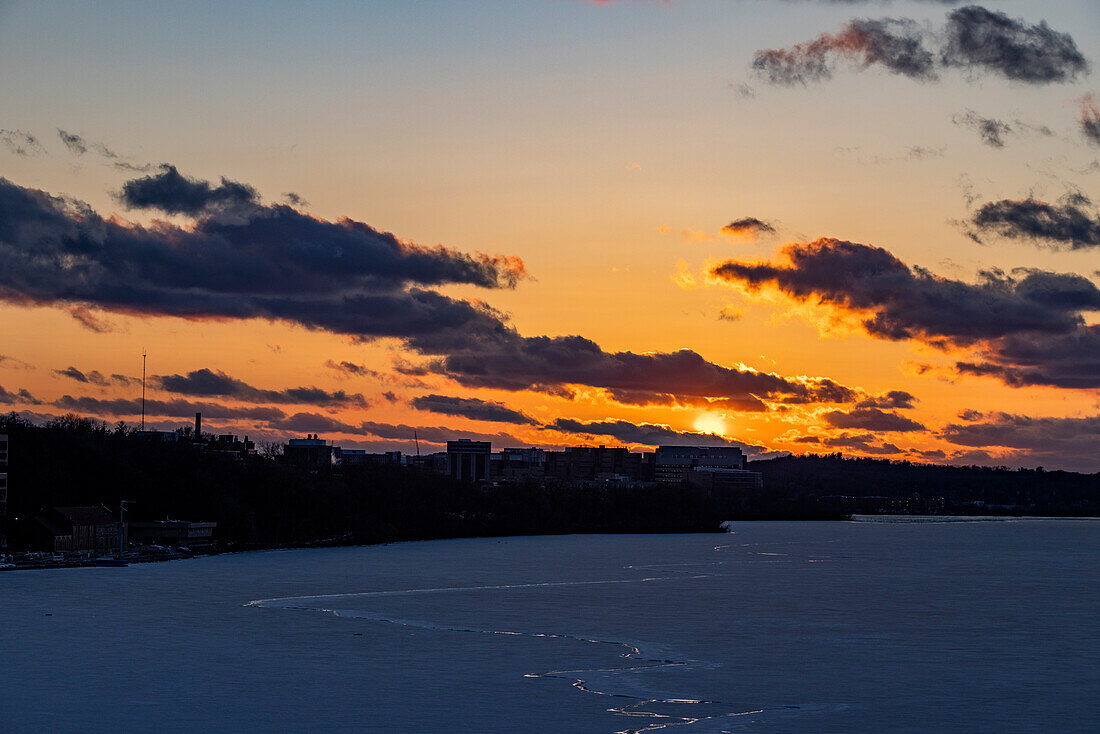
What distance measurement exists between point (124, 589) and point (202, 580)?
26.0ft

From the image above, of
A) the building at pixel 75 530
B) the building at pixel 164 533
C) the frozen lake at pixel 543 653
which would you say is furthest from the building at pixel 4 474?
the frozen lake at pixel 543 653

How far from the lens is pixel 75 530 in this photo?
108m

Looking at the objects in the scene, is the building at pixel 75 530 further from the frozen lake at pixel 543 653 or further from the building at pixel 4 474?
the frozen lake at pixel 543 653

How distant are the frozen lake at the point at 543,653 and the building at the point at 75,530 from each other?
2064cm

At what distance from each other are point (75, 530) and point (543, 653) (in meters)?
75.5

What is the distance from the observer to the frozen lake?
33562mm

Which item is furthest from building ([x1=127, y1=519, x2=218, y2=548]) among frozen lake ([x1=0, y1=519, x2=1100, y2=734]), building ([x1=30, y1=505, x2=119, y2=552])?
frozen lake ([x1=0, y1=519, x2=1100, y2=734])

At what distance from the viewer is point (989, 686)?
3881 cm

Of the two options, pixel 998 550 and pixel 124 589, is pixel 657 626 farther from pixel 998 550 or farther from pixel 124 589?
pixel 998 550

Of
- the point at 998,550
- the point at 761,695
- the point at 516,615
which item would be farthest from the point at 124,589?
the point at 998,550

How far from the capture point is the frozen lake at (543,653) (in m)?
33.6

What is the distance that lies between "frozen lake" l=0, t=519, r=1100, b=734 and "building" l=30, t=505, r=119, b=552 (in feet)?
67.7

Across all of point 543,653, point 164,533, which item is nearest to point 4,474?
point 164,533

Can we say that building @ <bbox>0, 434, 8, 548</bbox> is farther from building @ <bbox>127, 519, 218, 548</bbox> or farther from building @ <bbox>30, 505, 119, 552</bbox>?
building @ <bbox>127, 519, 218, 548</bbox>
